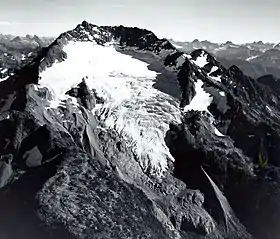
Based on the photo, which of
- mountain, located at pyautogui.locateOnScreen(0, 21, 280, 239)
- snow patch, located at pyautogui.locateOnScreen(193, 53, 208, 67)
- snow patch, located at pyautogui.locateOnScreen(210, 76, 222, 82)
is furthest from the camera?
snow patch, located at pyautogui.locateOnScreen(193, 53, 208, 67)

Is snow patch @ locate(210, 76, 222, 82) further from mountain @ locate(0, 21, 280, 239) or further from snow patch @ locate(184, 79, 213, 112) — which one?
snow patch @ locate(184, 79, 213, 112)

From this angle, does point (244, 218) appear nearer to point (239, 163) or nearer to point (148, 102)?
point (239, 163)

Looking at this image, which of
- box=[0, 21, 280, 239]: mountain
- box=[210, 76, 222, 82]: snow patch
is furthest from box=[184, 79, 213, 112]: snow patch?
box=[210, 76, 222, 82]: snow patch

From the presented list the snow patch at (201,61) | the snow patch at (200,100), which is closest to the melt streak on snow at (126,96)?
the snow patch at (200,100)

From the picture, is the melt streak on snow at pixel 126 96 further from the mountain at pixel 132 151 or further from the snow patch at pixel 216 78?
the snow patch at pixel 216 78

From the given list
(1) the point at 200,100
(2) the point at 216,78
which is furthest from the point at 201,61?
(1) the point at 200,100

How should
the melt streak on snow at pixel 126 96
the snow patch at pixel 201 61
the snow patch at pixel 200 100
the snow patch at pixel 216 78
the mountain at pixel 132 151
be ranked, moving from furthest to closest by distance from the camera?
Result: the snow patch at pixel 201 61
the snow patch at pixel 216 78
the snow patch at pixel 200 100
the melt streak on snow at pixel 126 96
the mountain at pixel 132 151

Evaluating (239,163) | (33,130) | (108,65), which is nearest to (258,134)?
(239,163)
